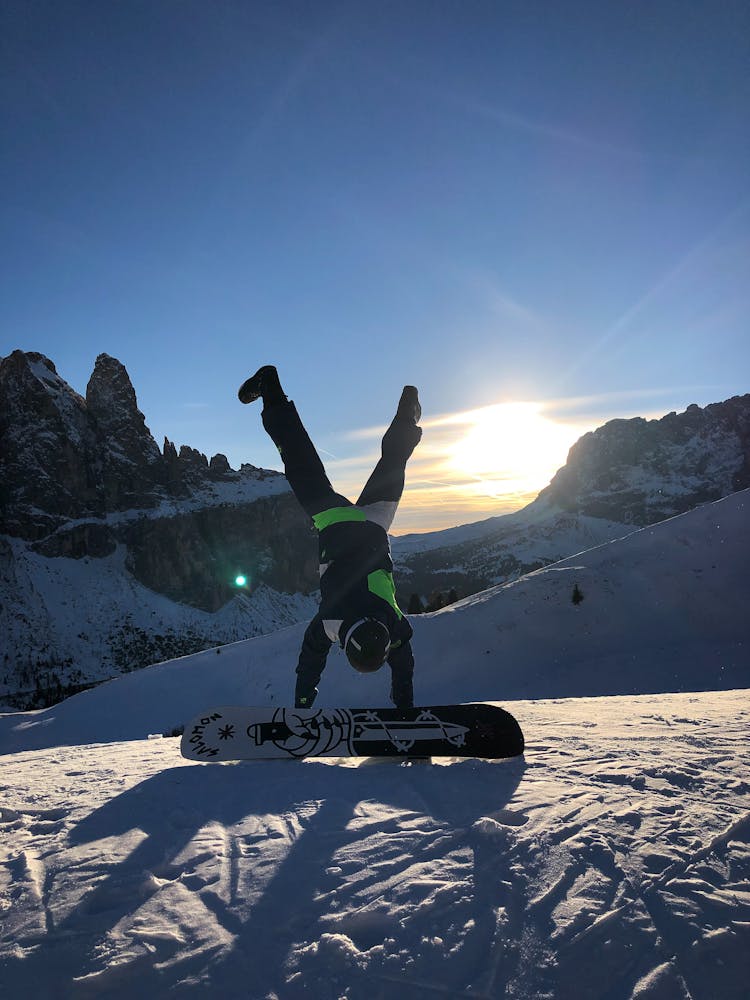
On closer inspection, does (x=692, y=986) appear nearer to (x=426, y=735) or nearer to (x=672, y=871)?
(x=672, y=871)

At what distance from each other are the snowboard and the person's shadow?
0.22 m

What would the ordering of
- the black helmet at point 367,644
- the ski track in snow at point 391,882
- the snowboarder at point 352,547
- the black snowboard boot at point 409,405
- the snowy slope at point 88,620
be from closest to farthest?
the ski track in snow at point 391,882, the black helmet at point 367,644, the snowboarder at point 352,547, the black snowboard boot at point 409,405, the snowy slope at point 88,620

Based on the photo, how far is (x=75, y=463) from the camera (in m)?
131

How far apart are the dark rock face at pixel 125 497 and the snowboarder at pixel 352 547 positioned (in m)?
142

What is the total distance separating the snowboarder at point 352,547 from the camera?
5.84m

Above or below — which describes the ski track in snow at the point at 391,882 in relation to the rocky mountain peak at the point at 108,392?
below

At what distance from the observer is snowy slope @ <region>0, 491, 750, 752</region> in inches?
642

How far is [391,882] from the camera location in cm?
293

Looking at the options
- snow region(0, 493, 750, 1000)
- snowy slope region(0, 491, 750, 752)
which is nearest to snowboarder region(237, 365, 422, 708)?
snow region(0, 493, 750, 1000)

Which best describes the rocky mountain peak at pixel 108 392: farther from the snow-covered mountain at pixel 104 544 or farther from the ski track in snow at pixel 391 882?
the ski track in snow at pixel 391 882

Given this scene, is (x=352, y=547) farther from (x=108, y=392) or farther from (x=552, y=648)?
(x=108, y=392)

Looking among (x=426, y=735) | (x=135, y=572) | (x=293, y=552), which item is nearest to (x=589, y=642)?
(x=426, y=735)

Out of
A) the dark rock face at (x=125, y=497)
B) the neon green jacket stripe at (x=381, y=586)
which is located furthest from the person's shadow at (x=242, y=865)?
the dark rock face at (x=125, y=497)

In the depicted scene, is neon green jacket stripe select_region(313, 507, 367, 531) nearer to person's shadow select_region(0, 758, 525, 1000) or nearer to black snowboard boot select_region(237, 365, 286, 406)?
black snowboard boot select_region(237, 365, 286, 406)
